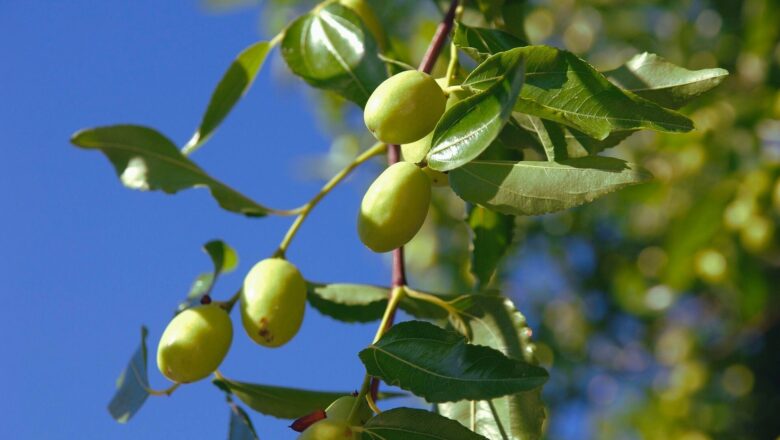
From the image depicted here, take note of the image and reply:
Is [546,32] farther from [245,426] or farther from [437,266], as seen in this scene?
[245,426]

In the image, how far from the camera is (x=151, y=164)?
106 centimetres

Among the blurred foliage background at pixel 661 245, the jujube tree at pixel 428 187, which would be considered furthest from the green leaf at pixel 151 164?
the blurred foliage background at pixel 661 245

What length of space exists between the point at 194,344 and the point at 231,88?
1.40ft

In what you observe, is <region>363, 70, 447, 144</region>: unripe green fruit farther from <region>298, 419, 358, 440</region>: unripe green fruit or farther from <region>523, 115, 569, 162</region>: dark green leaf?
<region>298, 419, 358, 440</region>: unripe green fruit

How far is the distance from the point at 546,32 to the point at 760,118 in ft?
3.98

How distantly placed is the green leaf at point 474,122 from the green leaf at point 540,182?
34 mm

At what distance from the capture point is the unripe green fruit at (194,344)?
85 cm

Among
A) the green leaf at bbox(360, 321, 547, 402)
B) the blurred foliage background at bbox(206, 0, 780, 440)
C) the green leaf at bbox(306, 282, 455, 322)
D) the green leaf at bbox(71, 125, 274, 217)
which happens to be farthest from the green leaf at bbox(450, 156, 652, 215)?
the blurred foliage background at bbox(206, 0, 780, 440)

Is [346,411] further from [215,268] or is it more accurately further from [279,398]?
[215,268]

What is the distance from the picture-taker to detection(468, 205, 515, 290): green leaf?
1.06 m

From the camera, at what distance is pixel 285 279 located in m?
0.87

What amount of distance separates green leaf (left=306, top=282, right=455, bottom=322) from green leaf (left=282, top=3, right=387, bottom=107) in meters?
0.20

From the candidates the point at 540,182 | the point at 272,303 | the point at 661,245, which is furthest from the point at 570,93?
the point at 661,245

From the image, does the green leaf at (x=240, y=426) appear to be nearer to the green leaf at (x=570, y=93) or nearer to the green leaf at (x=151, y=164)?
the green leaf at (x=151, y=164)
